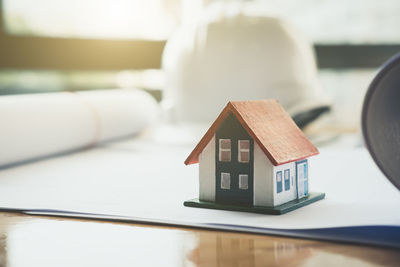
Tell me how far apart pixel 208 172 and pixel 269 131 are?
3.3 inches

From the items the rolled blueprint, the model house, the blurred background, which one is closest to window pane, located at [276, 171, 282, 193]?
the model house

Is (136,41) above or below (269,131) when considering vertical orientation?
above

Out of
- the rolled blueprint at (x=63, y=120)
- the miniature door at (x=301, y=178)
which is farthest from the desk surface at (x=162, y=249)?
the rolled blueprint at (x=63, y=120)

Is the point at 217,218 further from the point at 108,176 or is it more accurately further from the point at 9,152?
the point at 9,152

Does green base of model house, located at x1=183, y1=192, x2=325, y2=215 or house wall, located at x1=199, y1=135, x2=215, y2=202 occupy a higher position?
house wall, located at x1=199, y1=135, x2=215, y2=202

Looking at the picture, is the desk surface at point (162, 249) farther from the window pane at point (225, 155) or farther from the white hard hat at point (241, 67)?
the white hard hat at point (241, 67)

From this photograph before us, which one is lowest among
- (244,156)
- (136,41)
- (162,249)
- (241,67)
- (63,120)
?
(162,249)

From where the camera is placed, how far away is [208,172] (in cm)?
63

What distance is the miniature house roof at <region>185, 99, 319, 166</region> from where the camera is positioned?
60cm

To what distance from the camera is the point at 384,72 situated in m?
0.48

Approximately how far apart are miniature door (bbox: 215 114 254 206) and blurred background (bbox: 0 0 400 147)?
1.05 m

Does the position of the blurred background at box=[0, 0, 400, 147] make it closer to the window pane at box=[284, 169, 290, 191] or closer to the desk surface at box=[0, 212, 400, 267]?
the window pane at box=[284, 169, 290, 191]

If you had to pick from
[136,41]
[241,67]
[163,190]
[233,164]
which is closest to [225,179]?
[233,164]

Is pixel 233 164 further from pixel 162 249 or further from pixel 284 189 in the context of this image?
pixel 162 249
